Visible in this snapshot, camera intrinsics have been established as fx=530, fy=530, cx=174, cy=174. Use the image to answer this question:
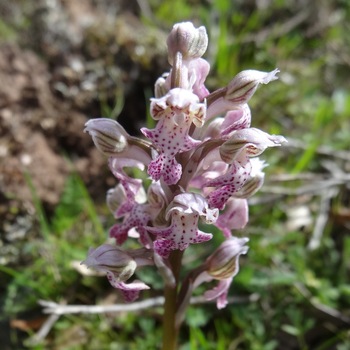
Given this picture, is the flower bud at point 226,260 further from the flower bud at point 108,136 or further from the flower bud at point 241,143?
the flower bud at point 108,136

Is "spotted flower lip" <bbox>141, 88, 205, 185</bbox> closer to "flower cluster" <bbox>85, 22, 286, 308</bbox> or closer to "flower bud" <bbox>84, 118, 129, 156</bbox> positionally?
"flower cluster" <bbox>85, 22, 286, 308</bbox>

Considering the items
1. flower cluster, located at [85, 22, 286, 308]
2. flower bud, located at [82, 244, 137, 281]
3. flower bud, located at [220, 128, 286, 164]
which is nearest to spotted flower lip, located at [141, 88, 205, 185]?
flower cluster, located at [85, 22, 286, 308]

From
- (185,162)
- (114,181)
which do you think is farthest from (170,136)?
(114,181)

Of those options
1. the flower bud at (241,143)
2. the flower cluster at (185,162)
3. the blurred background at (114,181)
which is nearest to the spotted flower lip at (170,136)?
the flower cluster at (185,162)

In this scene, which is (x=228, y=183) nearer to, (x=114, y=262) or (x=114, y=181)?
(x=114, y=262)

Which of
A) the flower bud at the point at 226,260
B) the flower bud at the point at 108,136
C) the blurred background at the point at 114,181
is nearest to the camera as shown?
the flower bud at the point at 108,136

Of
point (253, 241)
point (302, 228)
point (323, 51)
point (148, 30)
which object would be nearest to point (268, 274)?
point (253, 241)
